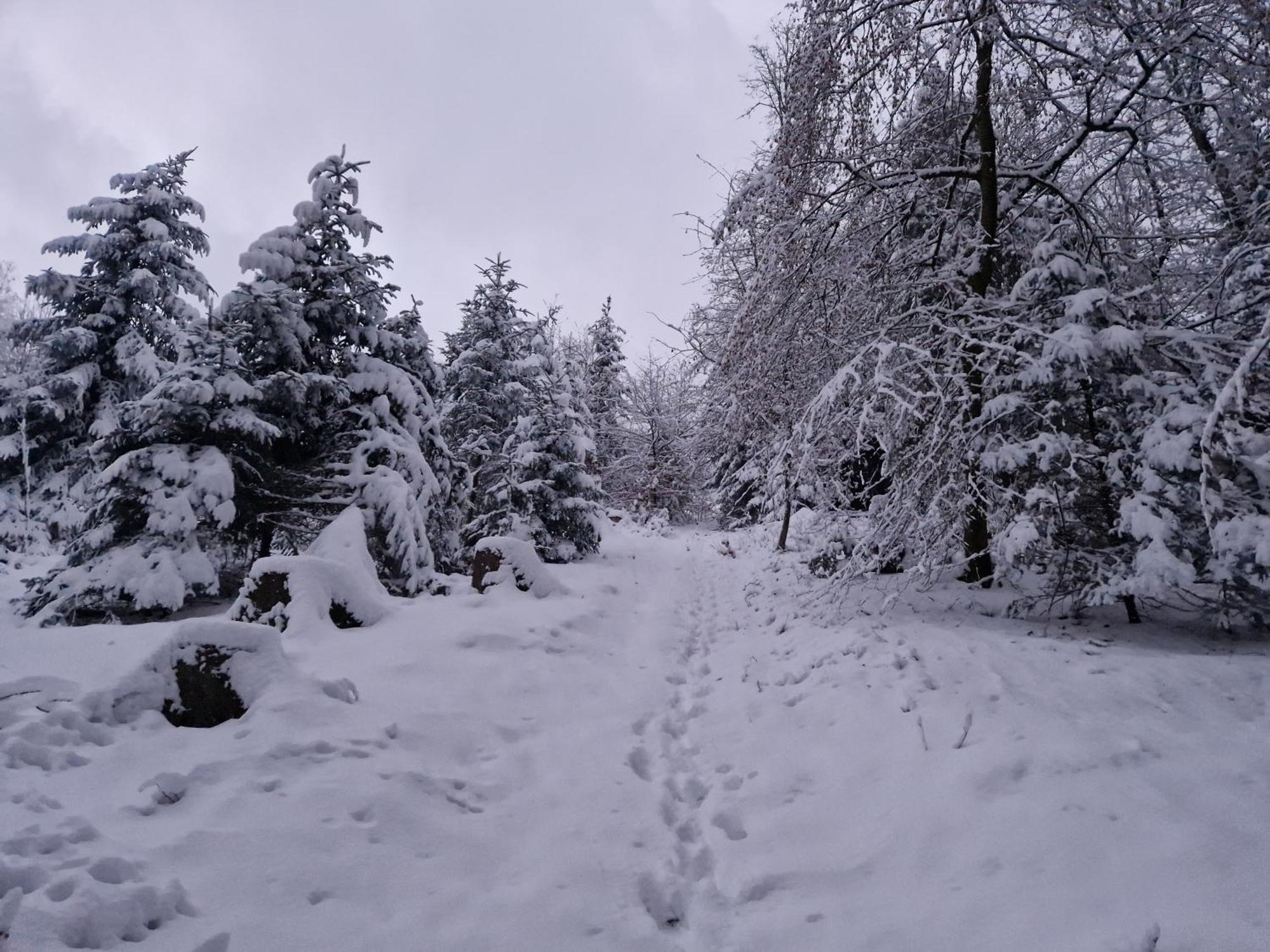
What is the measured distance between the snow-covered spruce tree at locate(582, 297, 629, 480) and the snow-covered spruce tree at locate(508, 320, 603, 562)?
15031 millimetres

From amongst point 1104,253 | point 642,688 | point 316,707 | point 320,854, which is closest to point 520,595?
point 642,688

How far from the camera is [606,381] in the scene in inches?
1202

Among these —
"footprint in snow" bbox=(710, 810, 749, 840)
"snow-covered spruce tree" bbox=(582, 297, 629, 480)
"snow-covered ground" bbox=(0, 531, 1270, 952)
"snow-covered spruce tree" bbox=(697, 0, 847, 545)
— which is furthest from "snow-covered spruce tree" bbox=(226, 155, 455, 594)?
"snow-covered spruce tree" bbox=(582, 297, 629, 480)

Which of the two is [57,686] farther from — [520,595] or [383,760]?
[520,595]

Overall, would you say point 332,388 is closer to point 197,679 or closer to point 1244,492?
point 197,679

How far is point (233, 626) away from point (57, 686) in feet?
3.44

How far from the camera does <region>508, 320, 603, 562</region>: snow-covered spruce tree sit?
13.9 m

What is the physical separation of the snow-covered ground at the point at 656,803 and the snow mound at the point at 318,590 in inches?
18.5

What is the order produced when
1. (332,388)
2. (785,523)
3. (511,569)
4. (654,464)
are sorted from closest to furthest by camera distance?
1. (511,569)
2. (332,388)
3. (785,523)
4. (654,464)

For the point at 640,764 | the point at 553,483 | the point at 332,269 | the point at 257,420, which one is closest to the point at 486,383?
the point at 553,483

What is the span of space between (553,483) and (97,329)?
38.4ft

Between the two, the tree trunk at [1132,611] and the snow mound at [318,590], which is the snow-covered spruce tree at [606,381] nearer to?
the snow mound at [318,590]

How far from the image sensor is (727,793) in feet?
13.7

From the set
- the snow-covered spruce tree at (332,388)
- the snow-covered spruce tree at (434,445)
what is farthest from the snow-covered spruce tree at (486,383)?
the snow-covered spruce tree at (332,388)
